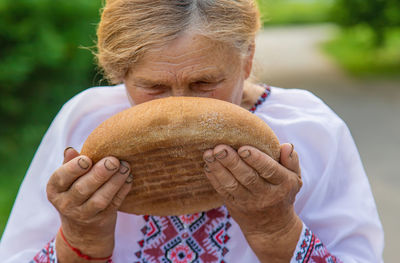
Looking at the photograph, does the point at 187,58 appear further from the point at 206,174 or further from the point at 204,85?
Result: the point at 206,174

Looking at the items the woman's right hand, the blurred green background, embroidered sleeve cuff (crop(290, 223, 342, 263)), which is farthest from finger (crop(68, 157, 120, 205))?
the blurred green background

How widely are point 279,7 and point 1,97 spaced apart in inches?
1059

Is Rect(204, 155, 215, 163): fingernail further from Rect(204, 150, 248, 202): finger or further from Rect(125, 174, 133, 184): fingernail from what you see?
Rect(125, 174, 133, 184): fingernail

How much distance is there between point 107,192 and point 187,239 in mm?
550

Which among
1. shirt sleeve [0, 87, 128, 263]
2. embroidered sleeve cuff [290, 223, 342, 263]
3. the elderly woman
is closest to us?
the elderly woman

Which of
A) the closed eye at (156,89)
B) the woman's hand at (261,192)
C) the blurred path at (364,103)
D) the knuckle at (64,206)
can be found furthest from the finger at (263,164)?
the blurred path at (364,103)

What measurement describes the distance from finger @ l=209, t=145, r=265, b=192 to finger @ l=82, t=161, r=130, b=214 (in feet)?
1.04

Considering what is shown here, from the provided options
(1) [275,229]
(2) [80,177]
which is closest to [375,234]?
(1) [275,229]

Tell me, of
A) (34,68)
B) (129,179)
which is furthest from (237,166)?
(34,68)

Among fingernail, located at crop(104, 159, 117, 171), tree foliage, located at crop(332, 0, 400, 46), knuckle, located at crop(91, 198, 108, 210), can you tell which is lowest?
tree foliage, located at crop(332, 0, 400, 46)

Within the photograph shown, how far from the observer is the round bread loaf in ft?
5.31

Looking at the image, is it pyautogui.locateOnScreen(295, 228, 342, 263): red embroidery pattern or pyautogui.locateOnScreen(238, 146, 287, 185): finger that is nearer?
pyautogui.locateOnScreen(238, 146, 287, 185): finger

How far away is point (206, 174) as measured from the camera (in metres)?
1.69

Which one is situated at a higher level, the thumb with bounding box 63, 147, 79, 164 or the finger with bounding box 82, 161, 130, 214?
the thumb with bounding box 63, 147, 79, 164
